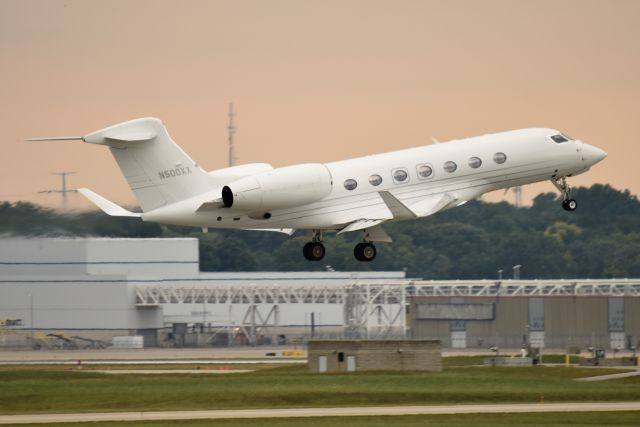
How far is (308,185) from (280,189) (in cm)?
128

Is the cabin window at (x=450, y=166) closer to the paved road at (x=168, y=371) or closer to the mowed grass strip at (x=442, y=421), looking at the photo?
the mowed grass strip at (x=442, y=421)

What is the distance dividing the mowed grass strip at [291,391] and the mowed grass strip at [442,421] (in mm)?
6942

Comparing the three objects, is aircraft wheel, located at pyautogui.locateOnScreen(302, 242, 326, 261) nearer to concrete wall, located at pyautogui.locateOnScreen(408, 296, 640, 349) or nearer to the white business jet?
the white business jet

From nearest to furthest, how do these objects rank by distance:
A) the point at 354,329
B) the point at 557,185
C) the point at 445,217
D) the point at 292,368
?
the point at 557,185 → the point at 292,368 → the point at 354,329 → the point at 445,217

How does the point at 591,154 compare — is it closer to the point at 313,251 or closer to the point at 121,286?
the point at 313,251

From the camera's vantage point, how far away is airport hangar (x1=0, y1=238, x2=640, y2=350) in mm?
118875

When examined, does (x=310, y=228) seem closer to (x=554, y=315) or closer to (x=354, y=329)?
(x=354, y=329)

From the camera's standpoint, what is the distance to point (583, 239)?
173250 millimetres

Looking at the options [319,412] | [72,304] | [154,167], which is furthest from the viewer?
[72,304]

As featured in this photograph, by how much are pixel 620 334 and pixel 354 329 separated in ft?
68.7

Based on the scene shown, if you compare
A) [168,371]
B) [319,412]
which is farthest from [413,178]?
[168,371]

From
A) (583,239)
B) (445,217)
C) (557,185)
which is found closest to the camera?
(557,185)

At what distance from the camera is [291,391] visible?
65500mm

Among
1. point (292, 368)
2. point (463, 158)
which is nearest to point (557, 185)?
point (463, 158)
